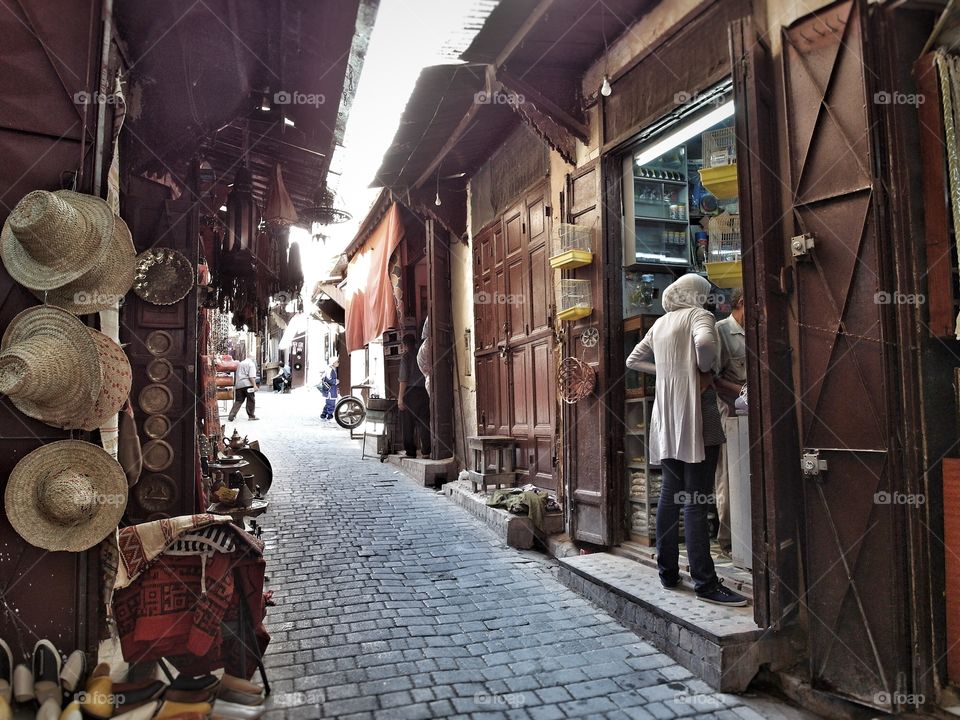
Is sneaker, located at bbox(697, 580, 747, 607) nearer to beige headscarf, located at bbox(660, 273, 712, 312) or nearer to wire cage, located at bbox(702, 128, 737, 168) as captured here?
beige headscarf, located at bbox(660, 273, 712, 312)

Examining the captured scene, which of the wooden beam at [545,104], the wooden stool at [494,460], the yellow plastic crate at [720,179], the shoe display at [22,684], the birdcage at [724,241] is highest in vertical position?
the wooden beam at [545,104]

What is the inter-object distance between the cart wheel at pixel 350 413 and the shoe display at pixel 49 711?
1366 centimetres

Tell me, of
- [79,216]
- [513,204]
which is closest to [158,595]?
[79,216]

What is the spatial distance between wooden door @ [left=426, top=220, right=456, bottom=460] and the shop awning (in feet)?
3.78

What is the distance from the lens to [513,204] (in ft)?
27.1

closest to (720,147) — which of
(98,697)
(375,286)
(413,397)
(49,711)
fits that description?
(98,697)

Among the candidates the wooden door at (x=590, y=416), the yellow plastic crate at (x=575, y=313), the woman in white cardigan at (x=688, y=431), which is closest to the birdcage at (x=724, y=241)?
the woman in white cardigan at (x=688, y=431)

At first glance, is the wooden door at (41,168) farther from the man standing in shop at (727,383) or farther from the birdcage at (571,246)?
the man standing in shop at (727,383)

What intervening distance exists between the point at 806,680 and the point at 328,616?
10.0ft

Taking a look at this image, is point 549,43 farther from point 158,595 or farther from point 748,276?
point 158,595

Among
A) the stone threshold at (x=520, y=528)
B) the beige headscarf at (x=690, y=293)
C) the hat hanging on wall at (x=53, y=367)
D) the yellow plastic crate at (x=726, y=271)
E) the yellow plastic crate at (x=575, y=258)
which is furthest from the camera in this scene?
the stone threshold at (x=520, y=528)

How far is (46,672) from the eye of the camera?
3141 millimetres

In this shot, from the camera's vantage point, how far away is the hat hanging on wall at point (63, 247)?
3.15m

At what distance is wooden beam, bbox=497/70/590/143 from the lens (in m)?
5.85
